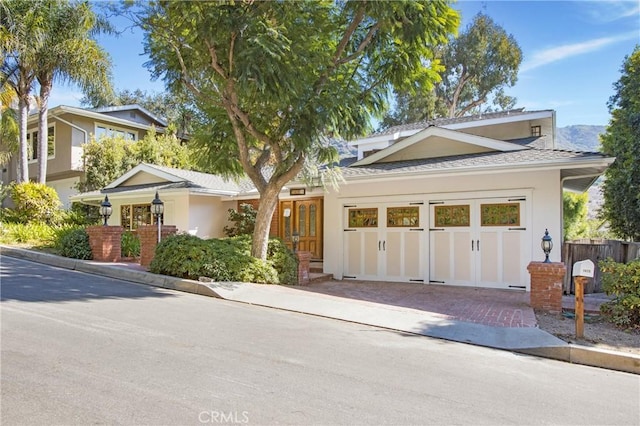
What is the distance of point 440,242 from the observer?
11.7 m

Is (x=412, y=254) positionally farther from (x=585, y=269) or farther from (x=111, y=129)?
(x=111, y=129)

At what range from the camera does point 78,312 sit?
642 centimetres

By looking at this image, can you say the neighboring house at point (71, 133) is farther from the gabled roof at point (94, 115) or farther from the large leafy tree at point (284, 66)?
the large leafy tree at point (284, 66)

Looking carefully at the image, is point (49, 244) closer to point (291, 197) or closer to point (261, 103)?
point (291, 197)

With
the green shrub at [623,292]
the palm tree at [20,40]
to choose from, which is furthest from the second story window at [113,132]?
the green shrub at [623,292]

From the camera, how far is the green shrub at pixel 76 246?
12.0 meters

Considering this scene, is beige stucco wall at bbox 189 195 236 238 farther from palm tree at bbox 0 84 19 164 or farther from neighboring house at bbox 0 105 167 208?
palm tree at bbox 0 84 19 164

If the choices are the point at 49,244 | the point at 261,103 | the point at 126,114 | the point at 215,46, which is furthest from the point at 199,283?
the point at 126,114

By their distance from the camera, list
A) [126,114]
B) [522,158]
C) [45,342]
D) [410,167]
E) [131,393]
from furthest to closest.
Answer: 1. [126,114]
2. [410,167]
3. [522,158]
4. [45,342]
5. [131,393]

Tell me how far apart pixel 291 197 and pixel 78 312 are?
8984 mm

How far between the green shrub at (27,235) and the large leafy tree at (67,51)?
394cm

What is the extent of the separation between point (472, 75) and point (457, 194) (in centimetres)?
2447

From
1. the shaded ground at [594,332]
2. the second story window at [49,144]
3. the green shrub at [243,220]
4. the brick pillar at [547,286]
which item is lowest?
the shaded ground at [594,332]

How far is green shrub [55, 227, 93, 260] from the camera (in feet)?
39.5
